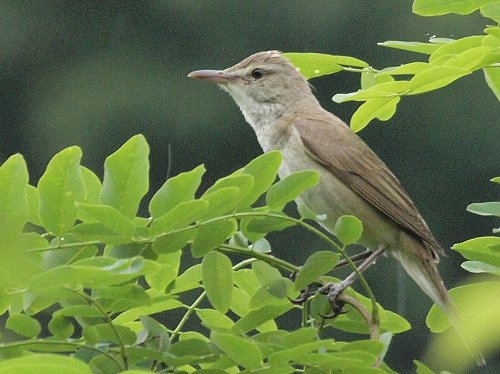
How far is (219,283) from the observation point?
2402 mm

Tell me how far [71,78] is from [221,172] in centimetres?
440

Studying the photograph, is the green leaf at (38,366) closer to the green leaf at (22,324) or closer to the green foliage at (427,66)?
the green leaf at (22,324)

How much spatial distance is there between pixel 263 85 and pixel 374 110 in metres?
2.24

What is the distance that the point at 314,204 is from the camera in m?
3.98

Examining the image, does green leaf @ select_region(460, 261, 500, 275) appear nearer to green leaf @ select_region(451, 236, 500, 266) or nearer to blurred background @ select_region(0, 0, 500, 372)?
green leaf @ select_region(451, 236, 500, 266)

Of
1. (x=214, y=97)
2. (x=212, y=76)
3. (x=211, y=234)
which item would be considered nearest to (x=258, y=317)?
(x=211, y=234)

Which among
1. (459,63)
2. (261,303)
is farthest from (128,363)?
(459,63)

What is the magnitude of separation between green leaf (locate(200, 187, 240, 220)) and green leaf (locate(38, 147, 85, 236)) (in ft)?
0.66

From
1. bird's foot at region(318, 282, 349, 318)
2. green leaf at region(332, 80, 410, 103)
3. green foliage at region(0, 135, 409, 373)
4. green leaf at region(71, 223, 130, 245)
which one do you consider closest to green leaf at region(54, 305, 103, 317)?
green foliage at region(0, 135, 409, 373)

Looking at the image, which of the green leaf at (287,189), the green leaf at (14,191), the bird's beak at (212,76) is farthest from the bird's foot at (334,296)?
the bird's beak at (212,76)

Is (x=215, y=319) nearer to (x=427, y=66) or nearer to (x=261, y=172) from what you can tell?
(x=261, y=172)

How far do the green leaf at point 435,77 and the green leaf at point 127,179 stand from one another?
583 millimetres

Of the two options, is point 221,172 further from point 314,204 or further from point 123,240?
point 123,240

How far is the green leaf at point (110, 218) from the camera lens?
6.81ft
